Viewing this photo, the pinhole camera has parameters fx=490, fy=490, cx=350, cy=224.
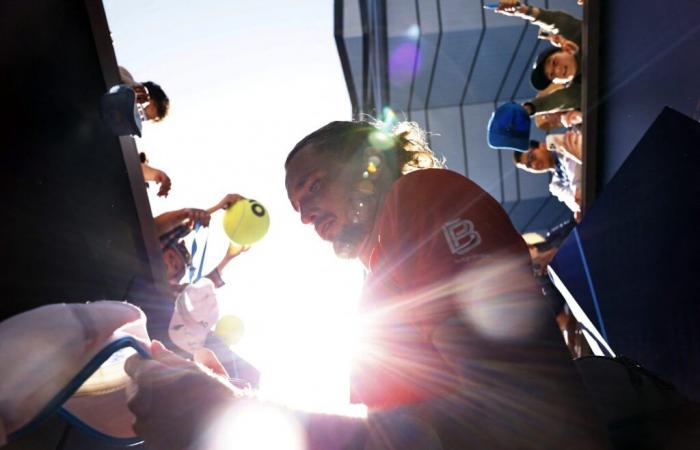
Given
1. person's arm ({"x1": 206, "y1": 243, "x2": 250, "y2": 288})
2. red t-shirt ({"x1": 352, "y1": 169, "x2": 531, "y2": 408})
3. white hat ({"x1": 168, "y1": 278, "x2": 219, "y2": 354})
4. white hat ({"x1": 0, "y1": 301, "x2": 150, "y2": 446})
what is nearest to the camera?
white hat ({"x1": 0, "y1": 301, "x2": 150, "y2": 446})

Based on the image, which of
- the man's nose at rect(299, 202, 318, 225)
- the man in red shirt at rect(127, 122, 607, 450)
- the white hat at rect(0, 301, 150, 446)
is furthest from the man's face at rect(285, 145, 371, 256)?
the white hat at rect(0, 301, 150, 446)

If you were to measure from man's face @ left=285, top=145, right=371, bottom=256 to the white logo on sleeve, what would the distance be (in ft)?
1.54

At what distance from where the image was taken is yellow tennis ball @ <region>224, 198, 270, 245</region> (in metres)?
3.24

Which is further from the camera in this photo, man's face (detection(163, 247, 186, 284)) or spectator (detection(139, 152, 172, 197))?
spectator (detection(139, 152, 172, 197))

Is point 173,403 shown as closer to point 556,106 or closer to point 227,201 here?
point 227,201

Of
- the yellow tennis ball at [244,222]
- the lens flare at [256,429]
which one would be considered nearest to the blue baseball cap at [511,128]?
the yellow tennis ball at [244,222]

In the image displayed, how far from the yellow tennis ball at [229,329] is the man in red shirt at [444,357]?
2.84 metres

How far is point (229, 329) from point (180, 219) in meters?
1.11

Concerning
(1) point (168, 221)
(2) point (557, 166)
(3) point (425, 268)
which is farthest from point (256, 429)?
(2) point (557, 166)

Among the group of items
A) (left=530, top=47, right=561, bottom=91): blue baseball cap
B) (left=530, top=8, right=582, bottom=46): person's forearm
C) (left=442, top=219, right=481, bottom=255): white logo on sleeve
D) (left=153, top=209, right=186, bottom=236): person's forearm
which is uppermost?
(left=530, top=8, right=582, bottom=46): person's forearm

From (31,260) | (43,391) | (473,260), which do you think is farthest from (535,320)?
(31,260)

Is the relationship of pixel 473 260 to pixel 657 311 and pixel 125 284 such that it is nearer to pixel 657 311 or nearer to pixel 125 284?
pixel 657 311

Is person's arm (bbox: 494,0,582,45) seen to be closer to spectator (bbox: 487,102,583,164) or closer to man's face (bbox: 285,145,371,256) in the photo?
spectator (bbox: 487,102,583,164)

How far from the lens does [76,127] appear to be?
1.74m
